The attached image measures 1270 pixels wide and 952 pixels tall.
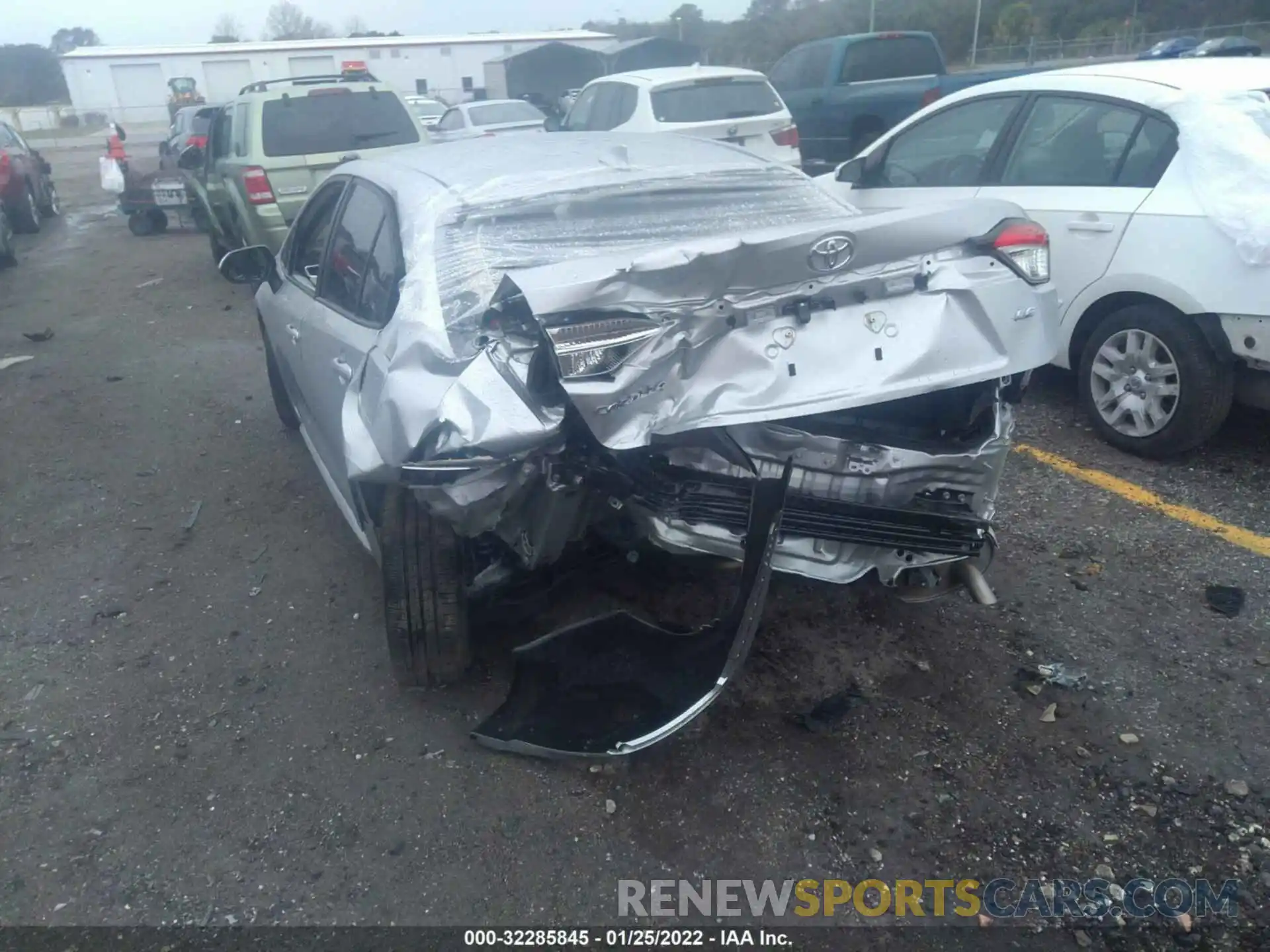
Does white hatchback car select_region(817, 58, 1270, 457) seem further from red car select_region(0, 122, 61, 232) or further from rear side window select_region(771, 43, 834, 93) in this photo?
red car select_region(0, 122, 61, 232)

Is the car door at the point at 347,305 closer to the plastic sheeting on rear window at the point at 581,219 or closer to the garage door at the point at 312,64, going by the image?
the plastic sheeting on rear window at the point at 581,219

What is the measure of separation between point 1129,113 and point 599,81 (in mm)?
7246

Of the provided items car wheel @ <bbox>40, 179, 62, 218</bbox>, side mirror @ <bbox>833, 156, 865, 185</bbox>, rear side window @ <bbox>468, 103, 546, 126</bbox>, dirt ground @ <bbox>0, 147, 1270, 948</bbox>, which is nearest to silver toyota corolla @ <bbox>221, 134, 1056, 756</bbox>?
dirt ground @ <bbox>0, 147, 1270, 948</bbox>

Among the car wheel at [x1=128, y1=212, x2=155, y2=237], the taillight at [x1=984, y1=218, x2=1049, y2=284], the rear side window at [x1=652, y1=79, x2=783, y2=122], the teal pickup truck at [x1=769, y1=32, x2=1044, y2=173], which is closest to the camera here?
the taillight at [x1=984, y1=218, x2=1049, y2=284]

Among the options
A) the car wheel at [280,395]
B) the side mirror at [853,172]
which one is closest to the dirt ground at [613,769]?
the car wheel at [280,395]

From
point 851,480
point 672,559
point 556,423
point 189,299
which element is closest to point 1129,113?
point 851,480

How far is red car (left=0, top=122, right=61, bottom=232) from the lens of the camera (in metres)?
13.7

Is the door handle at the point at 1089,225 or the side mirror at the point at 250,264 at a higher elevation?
the door handle at the point at 1089,225

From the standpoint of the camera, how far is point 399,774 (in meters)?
2.96

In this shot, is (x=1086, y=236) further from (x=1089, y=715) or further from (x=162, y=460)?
(x=162, y=460)

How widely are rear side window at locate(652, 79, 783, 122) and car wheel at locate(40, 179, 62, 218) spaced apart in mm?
12315

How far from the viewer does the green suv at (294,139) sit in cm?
873

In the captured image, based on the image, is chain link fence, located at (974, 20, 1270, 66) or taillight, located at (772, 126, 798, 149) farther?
chain link fence, located at (974, 20, 1270, 66)

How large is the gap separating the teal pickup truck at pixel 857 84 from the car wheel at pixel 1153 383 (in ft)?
22.4
